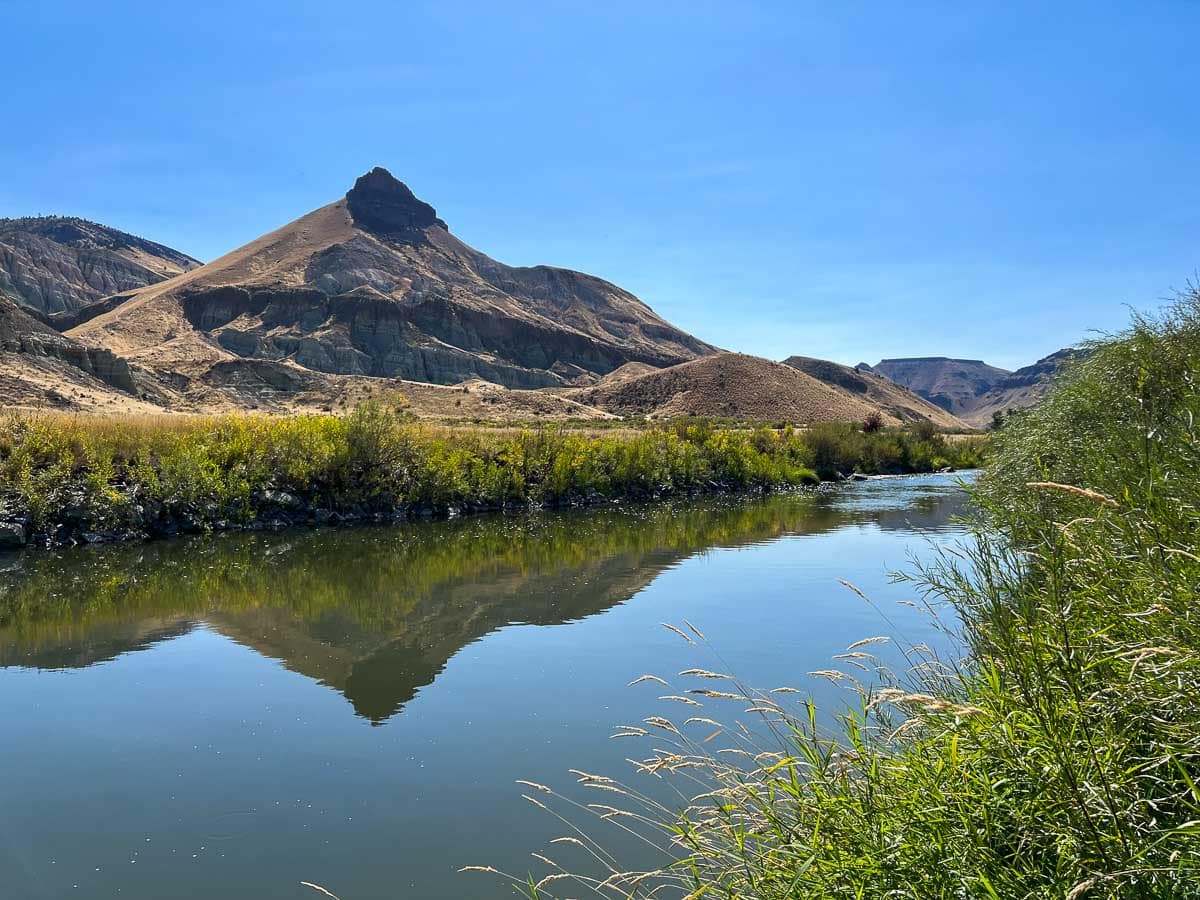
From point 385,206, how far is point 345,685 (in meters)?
160

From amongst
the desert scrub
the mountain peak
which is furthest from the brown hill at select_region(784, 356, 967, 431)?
the desert scrub

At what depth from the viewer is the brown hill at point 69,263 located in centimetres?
12319

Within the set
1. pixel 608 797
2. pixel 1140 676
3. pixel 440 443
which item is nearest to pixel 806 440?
pixel 440 443

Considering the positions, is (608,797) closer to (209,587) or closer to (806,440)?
(209,587)

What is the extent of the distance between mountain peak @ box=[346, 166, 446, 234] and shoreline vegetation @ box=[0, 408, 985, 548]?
129 m

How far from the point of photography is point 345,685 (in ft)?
36.2

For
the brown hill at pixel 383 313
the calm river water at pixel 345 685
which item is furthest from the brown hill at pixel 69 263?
the calm river water at pixel 345 685

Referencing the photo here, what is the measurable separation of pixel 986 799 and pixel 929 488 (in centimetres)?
4208

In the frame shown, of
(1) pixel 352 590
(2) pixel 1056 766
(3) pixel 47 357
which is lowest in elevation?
(1) pixel 352 590

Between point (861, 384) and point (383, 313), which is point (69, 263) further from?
point (861, 384)

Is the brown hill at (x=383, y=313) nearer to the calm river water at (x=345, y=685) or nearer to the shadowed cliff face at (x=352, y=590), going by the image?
the shadowed cliff face at (x=352, y=590)

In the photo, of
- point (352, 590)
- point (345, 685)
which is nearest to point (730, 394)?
point (352, 590)

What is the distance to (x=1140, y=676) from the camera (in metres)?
3.14

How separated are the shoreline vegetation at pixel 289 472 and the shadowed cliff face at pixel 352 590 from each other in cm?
154
